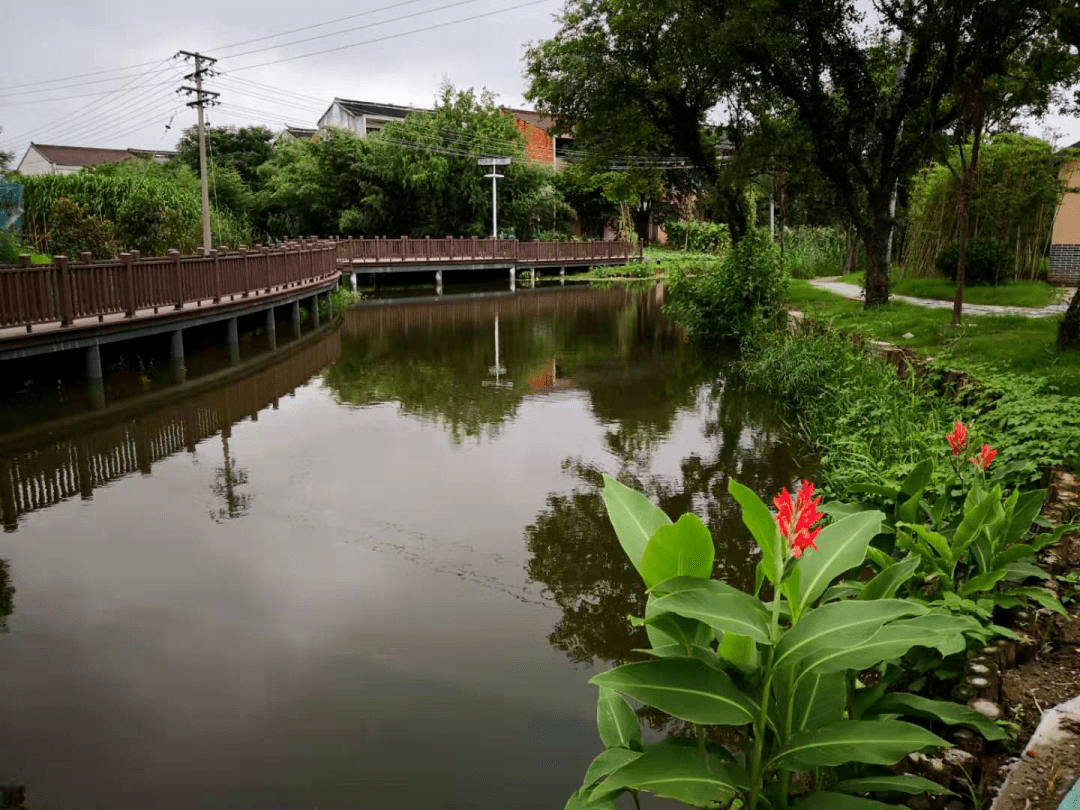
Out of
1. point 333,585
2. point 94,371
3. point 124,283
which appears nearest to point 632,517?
point 333,585

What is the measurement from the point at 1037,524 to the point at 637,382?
8640 millimetres

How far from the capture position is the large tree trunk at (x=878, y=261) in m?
14.4

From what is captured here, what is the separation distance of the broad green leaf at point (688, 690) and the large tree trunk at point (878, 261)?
13.1 meters

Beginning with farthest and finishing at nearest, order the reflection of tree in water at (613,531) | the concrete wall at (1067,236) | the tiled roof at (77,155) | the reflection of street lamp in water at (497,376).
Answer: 1. the tiled roof at (77,155)
2. the concrete wall at (1067,236)
3. the reflection of street lamp in water at (497,376)
4. the reflection of tree in water at (613,531)

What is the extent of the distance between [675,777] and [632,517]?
2.43ft

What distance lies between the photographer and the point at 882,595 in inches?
116

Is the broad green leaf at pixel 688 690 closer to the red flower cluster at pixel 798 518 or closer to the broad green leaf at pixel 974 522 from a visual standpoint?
the red flower cluster at pixel 798 518

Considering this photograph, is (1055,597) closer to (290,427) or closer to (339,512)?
(339,512)

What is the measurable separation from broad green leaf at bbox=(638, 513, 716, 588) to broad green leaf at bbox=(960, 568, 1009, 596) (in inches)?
64.1

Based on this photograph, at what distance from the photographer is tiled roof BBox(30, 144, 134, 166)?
183ft

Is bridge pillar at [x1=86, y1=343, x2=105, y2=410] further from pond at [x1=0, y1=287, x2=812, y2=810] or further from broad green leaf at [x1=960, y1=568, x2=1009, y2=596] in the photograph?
broad green leaf at [x1=960, y1=568, x2=1009, y2=596]

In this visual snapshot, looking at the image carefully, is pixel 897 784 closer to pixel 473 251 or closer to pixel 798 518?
pixel 798 518

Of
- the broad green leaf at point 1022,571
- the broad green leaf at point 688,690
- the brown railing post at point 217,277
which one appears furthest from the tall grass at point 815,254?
the broad green leaf at point 688,690

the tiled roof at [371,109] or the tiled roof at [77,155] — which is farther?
the tiled roof at [77,155]
